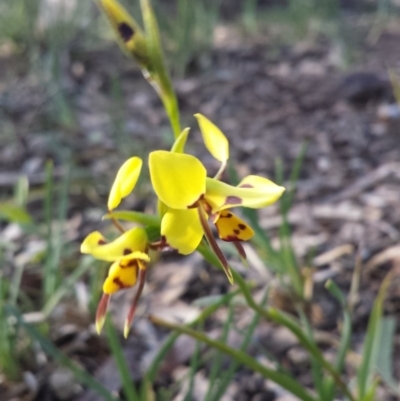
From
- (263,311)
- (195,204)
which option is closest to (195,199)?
(195,204)

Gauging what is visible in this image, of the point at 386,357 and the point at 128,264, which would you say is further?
the point at 386,357

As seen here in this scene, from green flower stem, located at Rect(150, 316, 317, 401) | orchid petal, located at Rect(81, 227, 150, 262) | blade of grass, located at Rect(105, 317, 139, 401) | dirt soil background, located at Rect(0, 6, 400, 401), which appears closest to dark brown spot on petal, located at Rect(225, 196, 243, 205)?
orchid petal, located at Rect(81, 227, 150, 262)

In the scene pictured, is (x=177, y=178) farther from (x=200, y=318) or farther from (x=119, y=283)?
(x=200, y=318)

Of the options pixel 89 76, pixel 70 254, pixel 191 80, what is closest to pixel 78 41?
pixel 89 76

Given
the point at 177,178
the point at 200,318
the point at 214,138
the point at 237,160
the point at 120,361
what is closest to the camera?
the point at 177,178

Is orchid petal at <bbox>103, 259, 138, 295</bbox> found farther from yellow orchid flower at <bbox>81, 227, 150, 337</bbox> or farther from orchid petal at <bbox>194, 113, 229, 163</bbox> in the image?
orchid petal at <bbox>194, 113, 229, 163</bbox>

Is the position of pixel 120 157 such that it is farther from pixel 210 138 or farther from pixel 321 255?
→ pixel 210 138

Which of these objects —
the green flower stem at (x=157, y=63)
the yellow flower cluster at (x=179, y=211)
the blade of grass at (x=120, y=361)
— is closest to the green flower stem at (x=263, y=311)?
the yellow flower cluster at (x=179, y=211)

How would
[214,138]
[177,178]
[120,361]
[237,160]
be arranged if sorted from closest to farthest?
[177,178] < [214,138] < [120,361] < [237,160]
